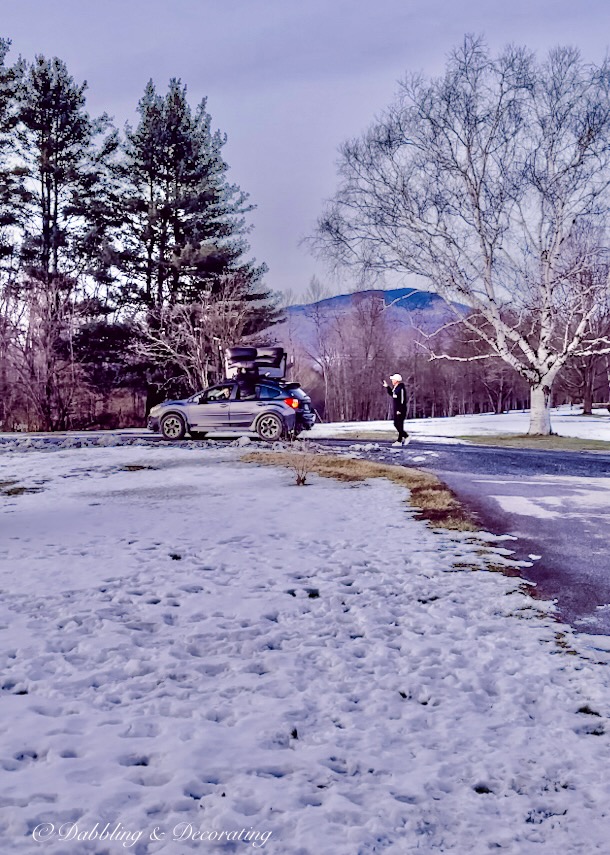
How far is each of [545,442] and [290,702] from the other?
17245mm

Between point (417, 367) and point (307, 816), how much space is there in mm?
68683

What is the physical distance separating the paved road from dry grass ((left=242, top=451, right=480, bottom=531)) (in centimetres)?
27

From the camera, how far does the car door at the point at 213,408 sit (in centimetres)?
1831

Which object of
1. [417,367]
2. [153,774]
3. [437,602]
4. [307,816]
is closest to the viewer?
[307,816]

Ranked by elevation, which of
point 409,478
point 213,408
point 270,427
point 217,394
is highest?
point 217,394

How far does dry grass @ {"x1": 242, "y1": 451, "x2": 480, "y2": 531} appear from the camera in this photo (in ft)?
26.7

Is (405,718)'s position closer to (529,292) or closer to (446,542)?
(446,542)

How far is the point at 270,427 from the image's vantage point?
1808 cm

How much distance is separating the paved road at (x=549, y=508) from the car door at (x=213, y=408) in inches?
184

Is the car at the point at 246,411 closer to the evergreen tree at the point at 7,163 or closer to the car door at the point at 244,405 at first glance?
the car door at the point at 244,405

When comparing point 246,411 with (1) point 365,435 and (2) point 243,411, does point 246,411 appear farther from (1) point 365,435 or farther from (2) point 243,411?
(1) point 365,435

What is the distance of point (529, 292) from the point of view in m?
21.0

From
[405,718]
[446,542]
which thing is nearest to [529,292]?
[446,542]

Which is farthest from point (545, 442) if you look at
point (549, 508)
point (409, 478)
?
point (549, 508)
